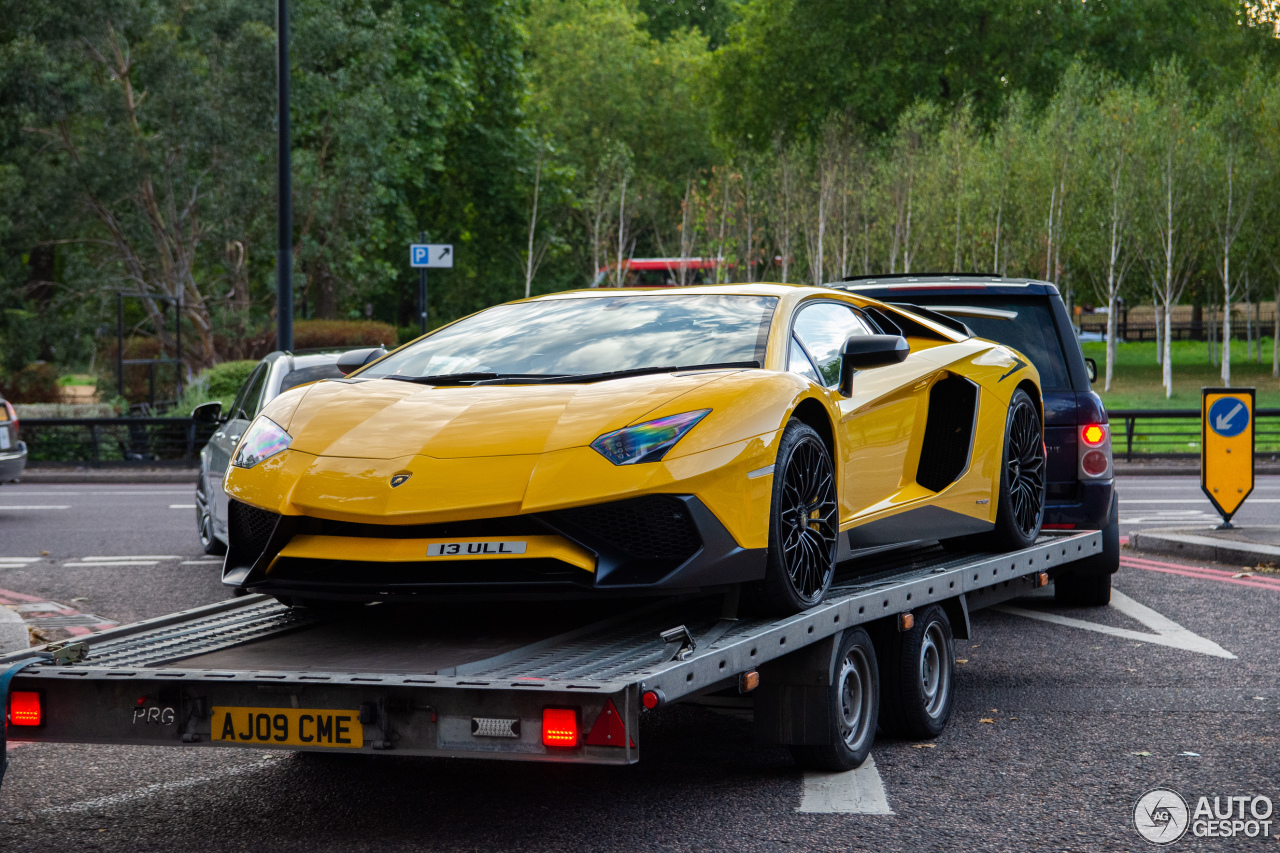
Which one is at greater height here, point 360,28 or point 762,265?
point 360,28

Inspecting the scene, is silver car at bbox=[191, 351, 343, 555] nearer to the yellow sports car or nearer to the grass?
the yellow sports car

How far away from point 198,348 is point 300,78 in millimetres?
6085

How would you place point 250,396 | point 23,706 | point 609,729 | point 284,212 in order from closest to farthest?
1. point 609,729
2. point 23,706
3. point 250,396
4. point 284,212

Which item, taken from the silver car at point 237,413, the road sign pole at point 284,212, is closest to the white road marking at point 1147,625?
the silver car at point 237,413

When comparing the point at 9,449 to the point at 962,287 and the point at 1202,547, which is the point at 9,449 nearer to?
the point at 962,287

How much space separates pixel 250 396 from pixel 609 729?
763 centimetres

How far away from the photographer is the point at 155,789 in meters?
4.94

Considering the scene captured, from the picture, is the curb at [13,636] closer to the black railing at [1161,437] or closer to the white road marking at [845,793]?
the white road marking at [845,793]

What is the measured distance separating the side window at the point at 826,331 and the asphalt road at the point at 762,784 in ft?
4.91

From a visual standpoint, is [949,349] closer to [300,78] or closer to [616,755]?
[616,755]

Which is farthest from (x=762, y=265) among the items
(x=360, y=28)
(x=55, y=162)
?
(x=55, y=162)

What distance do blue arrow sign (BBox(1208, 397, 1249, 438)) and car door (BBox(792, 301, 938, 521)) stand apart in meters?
6.83

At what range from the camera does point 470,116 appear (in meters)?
42.0

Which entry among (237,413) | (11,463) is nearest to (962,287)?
(237,413)
